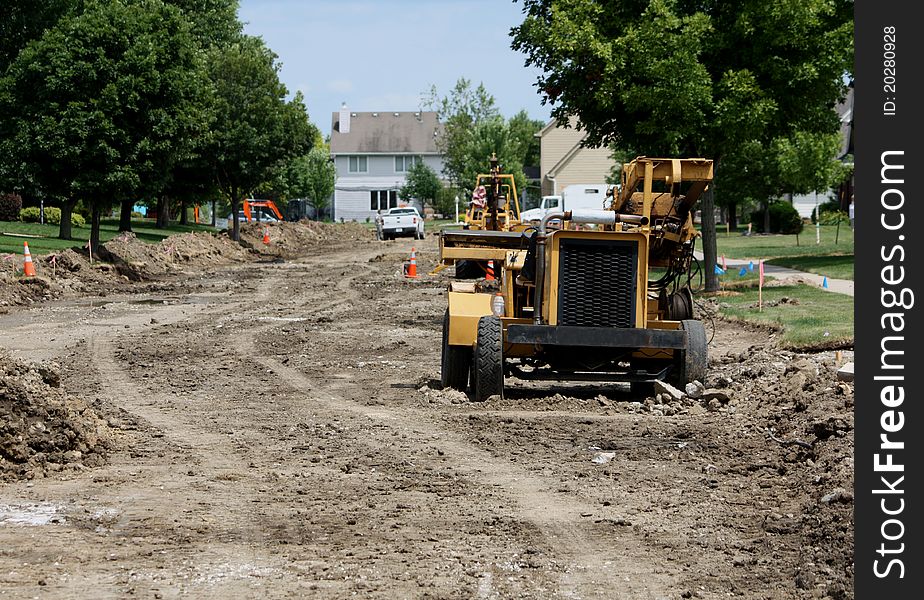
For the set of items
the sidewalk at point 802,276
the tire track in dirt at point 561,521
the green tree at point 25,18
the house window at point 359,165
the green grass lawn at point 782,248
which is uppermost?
the green tree at point 25,18

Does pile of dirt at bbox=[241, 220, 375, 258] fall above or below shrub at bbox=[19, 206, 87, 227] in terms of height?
below

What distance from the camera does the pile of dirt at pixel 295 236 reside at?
53.8 meters

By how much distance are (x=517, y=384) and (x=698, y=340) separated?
8.73 feet

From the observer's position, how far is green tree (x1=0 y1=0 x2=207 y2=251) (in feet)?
109

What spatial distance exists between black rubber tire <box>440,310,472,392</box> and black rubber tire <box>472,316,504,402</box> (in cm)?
57

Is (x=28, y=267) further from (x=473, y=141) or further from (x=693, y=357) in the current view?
(x=473, y=141)

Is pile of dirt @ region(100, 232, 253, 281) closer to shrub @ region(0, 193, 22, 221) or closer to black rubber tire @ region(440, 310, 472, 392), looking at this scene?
shrub @ region(0, 193, 22, 221)

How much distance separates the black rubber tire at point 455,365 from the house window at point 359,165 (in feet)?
316

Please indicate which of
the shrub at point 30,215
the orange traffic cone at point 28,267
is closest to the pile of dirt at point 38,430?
the orange traffic cone at point 28,267

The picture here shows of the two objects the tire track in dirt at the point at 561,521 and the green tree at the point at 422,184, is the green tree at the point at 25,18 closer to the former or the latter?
the tire track in dirt at the point at 561,521

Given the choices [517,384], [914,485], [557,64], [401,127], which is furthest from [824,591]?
[401,127]

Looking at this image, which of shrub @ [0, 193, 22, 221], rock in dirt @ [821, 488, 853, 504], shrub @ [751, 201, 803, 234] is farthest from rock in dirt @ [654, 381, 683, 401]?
shrub @ [751, 201, 803, 234]

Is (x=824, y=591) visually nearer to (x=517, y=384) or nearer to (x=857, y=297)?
(x=857, y=297)

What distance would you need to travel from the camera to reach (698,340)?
12.5m
